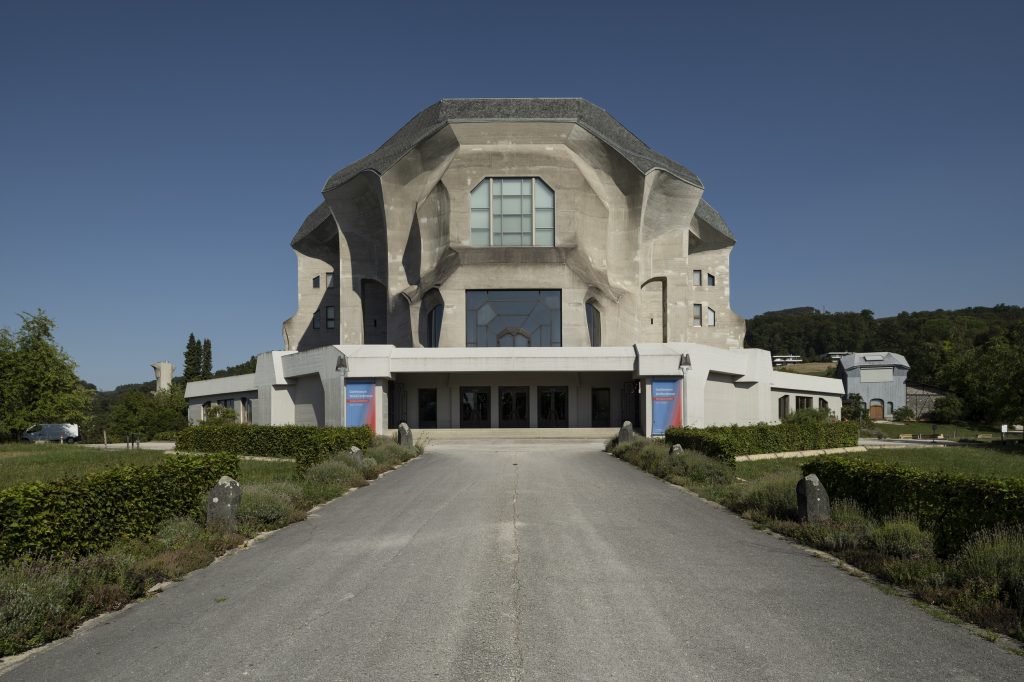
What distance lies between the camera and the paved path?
6.12m

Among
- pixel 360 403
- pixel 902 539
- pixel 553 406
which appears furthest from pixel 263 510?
pixel 553 406

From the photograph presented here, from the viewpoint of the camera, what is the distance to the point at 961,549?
9250 millimetres

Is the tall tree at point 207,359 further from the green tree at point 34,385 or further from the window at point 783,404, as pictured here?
the window at point 783,404

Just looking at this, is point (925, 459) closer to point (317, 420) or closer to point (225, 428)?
point (225, 428)

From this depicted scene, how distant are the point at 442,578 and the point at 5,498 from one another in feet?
18.0

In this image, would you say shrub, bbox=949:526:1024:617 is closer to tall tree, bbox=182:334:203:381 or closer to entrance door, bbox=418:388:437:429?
entrance door, bbox=418:388:437:429

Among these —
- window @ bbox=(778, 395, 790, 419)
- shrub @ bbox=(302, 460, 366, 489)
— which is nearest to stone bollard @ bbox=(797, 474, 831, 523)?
shrub @ bbox=(302, 460, 366, 489)

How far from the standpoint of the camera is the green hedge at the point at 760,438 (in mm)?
22031

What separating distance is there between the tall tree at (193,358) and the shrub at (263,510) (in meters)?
89.1

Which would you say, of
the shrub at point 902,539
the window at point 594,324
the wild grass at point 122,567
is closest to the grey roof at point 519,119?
the window at point 594,324

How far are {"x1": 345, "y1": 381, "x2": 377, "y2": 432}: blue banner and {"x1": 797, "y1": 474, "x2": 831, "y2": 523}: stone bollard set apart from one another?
27.6m

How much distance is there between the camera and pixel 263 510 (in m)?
13.1

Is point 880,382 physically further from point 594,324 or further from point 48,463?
point 48,463

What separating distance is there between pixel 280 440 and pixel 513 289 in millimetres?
19493
